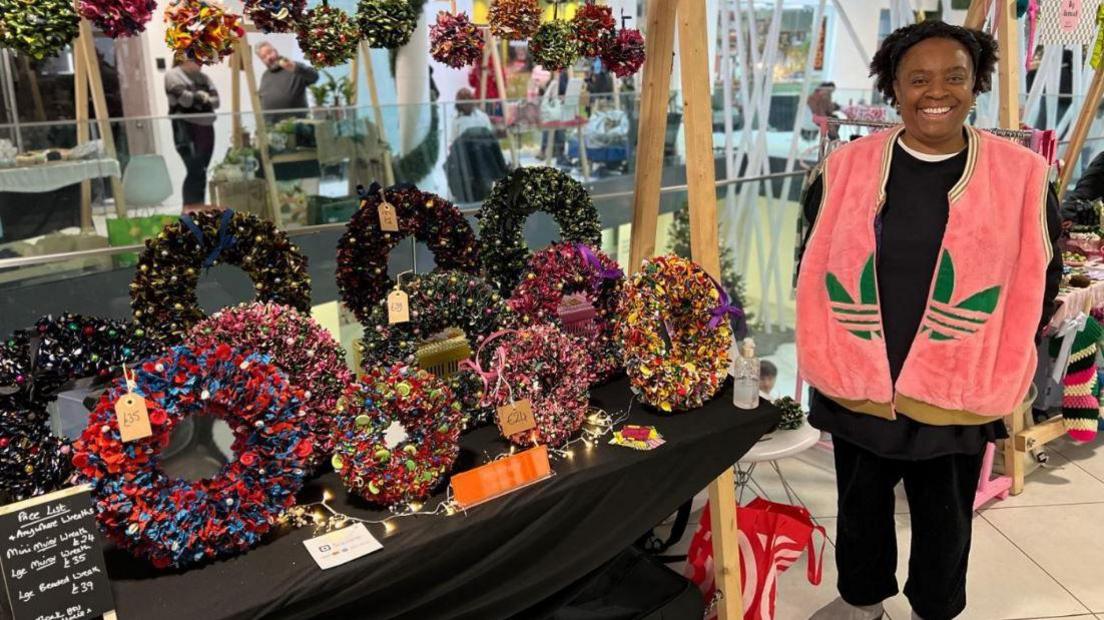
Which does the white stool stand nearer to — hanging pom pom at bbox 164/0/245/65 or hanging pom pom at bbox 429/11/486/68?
hanging pom pom at bbox 429/11/486/68

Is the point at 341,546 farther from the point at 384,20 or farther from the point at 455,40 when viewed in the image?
the point at 455,40

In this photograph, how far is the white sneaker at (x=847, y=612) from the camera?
2.27m

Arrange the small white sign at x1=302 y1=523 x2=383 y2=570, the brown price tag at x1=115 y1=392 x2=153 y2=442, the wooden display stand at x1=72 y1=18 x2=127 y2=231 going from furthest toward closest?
1. the wooden display stand at x1=72 y1=18 x2=127 y2=231
2. the small white sign at x1=302 y1=523 x2=383 y2=570
3. the brown price tag at x1=115 y1=392 x2=153 y2=442

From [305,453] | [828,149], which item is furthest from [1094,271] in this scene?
[305,453]

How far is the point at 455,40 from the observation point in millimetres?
2070

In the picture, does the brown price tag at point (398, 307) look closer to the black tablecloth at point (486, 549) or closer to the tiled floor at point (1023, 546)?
the black tablecloth at point (486, 549)

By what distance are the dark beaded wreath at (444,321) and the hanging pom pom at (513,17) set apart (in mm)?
676

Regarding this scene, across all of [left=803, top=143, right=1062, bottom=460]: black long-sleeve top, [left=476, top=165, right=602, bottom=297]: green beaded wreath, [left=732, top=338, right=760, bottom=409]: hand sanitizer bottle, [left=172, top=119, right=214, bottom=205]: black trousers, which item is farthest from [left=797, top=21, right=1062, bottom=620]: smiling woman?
[left=172, top=119, right=214, bottom=205]: black trousers

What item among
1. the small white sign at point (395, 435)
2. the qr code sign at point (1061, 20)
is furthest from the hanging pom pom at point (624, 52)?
the qr code sign at point (1061, 20)

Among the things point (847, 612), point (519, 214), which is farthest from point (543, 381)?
point (847, 612)

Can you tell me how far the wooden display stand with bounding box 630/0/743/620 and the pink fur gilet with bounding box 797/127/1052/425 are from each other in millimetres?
294

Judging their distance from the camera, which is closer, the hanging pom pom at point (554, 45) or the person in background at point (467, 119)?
the hanging pom pom at point (554, 45)

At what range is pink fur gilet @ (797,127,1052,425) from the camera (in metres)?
1.79

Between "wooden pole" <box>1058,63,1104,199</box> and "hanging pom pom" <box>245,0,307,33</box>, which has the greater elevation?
"hanging pom pom" <box>245,0,307,33</box>
